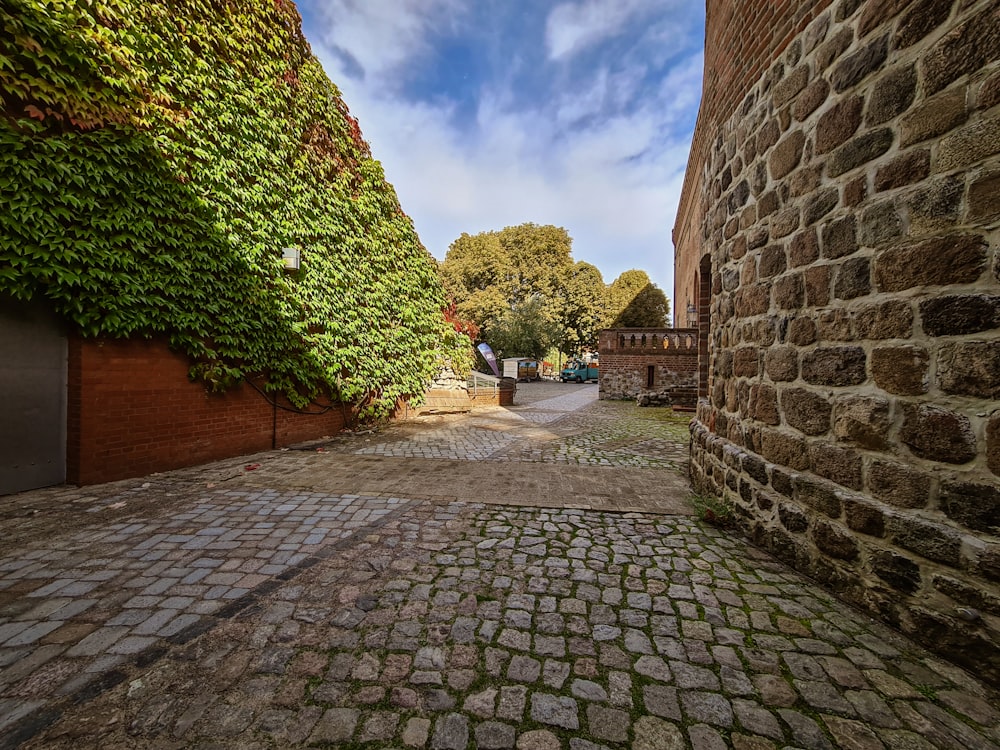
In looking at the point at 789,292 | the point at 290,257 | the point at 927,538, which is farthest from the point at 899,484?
the point at 290,257

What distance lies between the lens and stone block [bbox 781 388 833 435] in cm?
249

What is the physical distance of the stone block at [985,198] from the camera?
1.74 metres

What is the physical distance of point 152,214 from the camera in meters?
4.27

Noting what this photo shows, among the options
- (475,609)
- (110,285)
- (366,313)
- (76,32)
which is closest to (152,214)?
(110,285)

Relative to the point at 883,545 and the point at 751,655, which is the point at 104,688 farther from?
the point at 883,545

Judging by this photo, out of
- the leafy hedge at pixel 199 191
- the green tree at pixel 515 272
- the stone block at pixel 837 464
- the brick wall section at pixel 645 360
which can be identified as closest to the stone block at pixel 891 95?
the stone block at pixel 837 464

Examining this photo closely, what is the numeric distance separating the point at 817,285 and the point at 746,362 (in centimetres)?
86

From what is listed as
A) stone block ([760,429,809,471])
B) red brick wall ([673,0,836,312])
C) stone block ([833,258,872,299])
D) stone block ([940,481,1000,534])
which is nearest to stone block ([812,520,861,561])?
stone block ([760,429,809,471])

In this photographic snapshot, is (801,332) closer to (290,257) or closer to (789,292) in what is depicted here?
(789,292)

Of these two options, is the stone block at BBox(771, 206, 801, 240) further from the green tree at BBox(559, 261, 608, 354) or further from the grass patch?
the green tree at BBox(559, 261, 608, 354)

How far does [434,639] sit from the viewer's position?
1.91 meters

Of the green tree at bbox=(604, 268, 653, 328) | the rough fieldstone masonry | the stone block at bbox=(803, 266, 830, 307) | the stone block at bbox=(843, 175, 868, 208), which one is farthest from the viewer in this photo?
the green tree at bbox=(604, 268, 653, 328)

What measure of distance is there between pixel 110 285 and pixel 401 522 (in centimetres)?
381

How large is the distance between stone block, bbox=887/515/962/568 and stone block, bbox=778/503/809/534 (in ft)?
1.74
